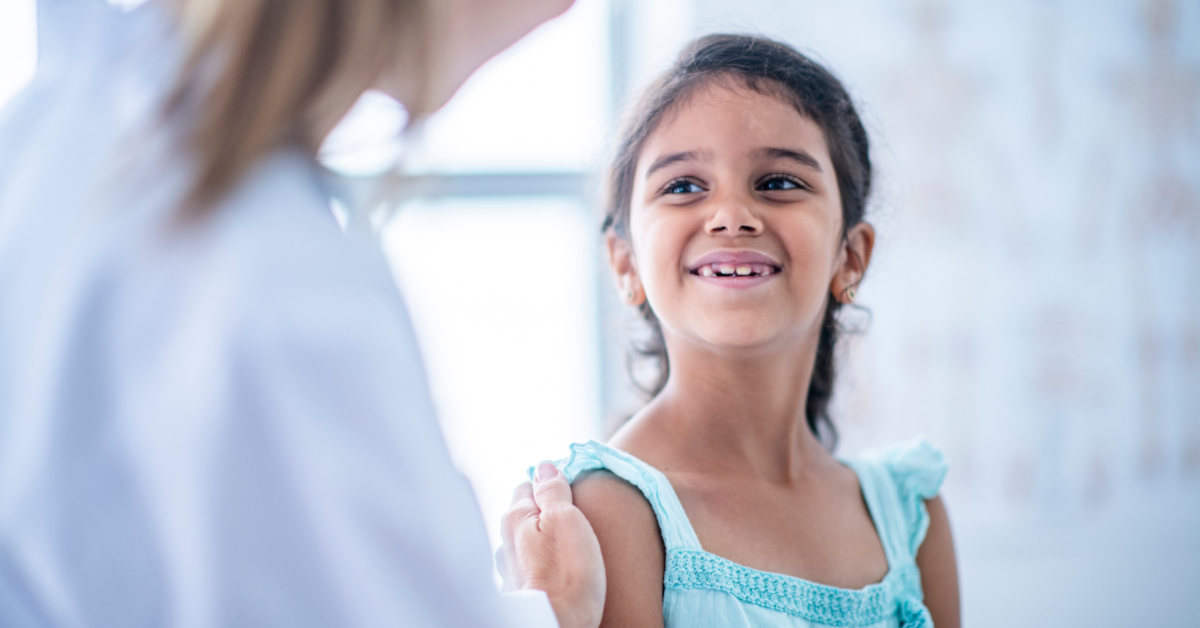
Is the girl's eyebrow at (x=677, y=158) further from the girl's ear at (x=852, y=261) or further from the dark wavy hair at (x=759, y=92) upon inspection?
the girl's ear at (x=852, y=261)

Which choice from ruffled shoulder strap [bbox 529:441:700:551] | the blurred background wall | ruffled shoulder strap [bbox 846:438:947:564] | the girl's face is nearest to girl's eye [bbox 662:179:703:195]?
the girl's face

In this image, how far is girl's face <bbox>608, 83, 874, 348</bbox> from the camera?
855 millimetres

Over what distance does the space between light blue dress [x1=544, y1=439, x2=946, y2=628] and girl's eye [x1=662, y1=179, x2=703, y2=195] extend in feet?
0.92

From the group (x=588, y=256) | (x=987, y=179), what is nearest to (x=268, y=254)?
(x=588, y=256)

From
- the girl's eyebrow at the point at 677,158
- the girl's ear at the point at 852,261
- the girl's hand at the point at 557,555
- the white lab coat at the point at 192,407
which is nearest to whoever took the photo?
the white lab coat at the point at 192,407

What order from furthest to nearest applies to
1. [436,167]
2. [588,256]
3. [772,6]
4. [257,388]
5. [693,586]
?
[588,256] → [772,6] → [693,586] → [436,167] → [257,388]

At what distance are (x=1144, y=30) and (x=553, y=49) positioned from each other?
137cm

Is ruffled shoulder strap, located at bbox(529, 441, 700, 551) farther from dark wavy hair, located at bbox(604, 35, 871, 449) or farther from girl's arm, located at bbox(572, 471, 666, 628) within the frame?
dark wavy hair, located at bbox(604, 35, 871, 449)

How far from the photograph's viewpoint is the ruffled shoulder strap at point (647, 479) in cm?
→ 78

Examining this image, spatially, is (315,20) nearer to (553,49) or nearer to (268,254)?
(268,254)

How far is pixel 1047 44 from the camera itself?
6.38 feet

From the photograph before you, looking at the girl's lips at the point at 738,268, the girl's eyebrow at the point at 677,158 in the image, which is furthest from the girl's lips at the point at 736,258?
the girl's eyebrow at the point at 677,158

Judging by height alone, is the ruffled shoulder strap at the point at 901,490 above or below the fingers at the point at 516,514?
above

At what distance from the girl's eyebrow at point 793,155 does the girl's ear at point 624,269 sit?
20cm
